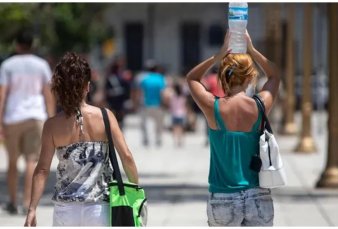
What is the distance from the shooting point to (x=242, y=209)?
6.59 metres

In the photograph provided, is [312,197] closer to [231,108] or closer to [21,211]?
[21,211]

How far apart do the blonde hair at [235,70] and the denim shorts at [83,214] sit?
101 centimetres

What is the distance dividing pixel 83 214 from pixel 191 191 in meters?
A: 8.26

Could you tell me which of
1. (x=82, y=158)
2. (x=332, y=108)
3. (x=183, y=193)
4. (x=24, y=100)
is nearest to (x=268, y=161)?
(x=82, y=158)

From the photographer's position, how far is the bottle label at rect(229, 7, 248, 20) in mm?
6922

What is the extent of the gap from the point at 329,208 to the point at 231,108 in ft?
20.9

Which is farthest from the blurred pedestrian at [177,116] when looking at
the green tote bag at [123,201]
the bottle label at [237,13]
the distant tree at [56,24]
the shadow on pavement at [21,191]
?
the green tote bag at [123,201]

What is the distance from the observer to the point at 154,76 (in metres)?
23.3

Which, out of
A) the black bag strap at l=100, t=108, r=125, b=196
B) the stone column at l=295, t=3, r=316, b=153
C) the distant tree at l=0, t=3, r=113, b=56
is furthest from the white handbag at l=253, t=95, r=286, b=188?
the stone column at l=295, t=3, r=316, b=153

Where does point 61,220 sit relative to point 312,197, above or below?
above

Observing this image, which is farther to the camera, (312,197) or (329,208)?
(312,197)

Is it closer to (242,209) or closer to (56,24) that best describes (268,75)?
(242,209)

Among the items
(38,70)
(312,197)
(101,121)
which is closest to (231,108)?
(101,121)

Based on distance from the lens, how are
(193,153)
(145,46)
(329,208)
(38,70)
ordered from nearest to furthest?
1. (38,70)
2. (329,208)
3. (193,153)
4. (145,46)
